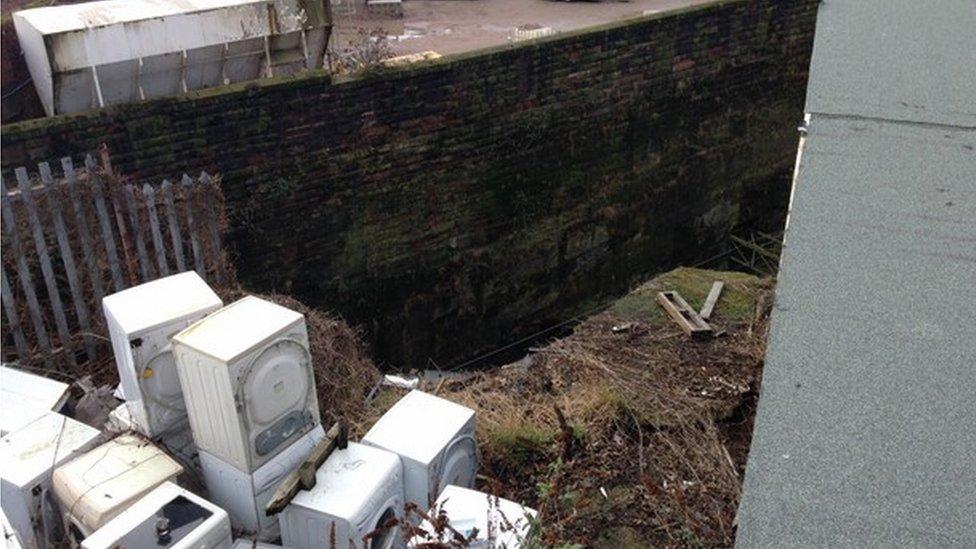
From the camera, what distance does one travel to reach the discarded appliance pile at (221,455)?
11.7ft

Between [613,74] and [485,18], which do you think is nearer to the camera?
[613,74]

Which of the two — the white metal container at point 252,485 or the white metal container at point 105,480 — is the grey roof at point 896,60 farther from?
the white metal container at point 105,480

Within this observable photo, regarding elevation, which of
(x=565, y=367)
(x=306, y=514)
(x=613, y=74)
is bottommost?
(x=565, y=367)

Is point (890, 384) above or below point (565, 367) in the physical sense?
above

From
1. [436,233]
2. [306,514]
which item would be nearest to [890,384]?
[306,514]

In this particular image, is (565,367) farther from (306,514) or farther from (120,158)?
(120,158)

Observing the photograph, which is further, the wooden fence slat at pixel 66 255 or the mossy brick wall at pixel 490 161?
the mossy brick wall at pixel 490 161

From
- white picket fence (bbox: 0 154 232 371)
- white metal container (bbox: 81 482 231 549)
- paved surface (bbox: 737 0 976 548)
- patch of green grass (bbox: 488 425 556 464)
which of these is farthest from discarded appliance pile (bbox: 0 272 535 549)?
paved surface (bbox: 737 0 976 548)

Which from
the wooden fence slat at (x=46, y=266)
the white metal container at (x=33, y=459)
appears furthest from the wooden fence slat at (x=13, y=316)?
the white metal container at (x=33, y=459)

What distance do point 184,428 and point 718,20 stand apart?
290 inches

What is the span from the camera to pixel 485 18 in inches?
481

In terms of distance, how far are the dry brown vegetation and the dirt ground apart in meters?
5.62

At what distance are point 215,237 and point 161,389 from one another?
181 centimetres

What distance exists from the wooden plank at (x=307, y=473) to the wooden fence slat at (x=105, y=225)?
7.09 feet
